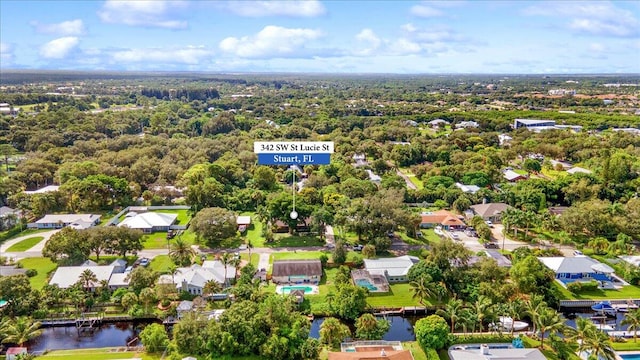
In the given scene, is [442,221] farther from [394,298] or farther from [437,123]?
[437,123]

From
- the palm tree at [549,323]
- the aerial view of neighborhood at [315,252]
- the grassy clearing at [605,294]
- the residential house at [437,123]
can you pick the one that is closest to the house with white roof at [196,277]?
the aerial view of neighborhood at [315,252]

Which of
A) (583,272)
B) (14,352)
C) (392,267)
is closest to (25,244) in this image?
(14,352)

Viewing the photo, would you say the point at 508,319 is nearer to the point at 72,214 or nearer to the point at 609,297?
the point at 609,297

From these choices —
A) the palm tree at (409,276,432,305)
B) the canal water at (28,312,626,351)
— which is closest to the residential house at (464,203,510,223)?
the canal water at (28,312,626,351)

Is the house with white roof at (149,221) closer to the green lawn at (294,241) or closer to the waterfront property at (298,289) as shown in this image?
the green lawn at (294,241)

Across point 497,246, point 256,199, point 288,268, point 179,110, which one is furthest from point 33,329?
point 179,110

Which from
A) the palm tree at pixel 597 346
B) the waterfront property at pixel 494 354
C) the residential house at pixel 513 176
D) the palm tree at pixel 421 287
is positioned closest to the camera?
the palm tree at pixel 597 346

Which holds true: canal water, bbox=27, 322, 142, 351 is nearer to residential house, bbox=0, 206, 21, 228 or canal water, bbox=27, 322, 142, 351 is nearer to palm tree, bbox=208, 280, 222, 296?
palm tree, bbox=208, 280, 222, 296
